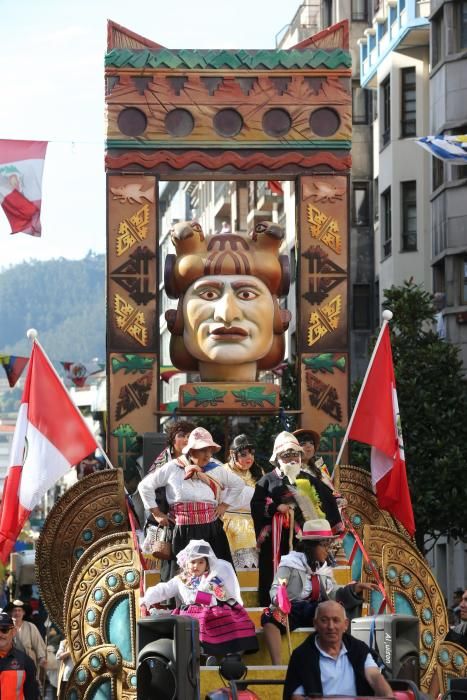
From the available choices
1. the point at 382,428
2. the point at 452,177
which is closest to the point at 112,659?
the point at 382,428

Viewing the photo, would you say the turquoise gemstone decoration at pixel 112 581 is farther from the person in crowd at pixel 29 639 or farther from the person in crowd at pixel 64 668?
the person in crowd at pixel 29 639

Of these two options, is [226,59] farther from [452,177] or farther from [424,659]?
[452,177]

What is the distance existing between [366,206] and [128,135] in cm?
3453

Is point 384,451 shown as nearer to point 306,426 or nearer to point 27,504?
point 306,426

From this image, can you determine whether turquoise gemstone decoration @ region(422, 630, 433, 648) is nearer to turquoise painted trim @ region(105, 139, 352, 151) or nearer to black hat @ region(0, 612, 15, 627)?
black hat @ region(0, 612, 15, 627)

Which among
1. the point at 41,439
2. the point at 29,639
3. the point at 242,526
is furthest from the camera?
the point at 41,439

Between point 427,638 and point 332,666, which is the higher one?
point 332,666

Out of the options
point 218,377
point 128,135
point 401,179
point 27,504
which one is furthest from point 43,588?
point 401,179

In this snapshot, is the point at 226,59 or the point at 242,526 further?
the point at 226,59

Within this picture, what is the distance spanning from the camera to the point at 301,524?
63.7ft

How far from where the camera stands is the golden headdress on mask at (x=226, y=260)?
23.1 metres

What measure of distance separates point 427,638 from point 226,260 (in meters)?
5.08

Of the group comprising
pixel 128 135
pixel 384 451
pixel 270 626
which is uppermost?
pixel 128 135

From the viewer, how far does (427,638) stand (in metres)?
20.3
